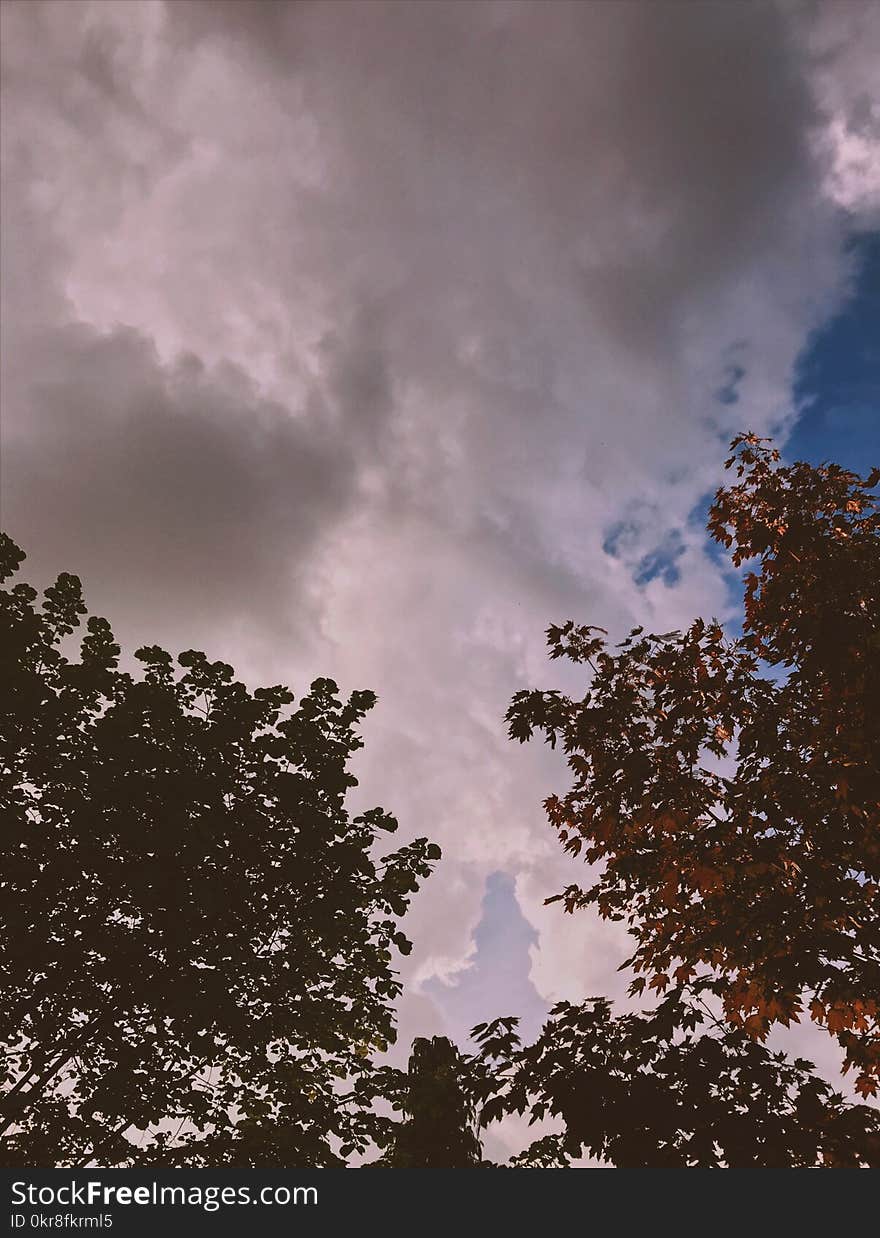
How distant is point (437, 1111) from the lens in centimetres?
486

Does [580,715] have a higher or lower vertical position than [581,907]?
higher

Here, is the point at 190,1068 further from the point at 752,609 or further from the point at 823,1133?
the point at 752,609

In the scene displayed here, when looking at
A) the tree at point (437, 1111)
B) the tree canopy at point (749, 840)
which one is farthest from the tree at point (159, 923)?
the tree canopy at point (749, 840)

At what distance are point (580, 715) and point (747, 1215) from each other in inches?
183

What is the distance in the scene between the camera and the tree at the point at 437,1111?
5824 mm

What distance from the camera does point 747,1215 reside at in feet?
18.8

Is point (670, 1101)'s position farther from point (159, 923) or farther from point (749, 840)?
point (159, 923)

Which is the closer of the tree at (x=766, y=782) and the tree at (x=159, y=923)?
the tree at (x=766, y=782)

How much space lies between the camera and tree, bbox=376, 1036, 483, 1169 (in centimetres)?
582

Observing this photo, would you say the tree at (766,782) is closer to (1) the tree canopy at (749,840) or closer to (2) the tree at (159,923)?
(1) the tree canopy at (749,840)

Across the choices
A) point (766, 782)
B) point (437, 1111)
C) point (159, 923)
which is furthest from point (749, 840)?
point (159, 923)

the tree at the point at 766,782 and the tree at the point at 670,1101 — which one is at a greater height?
the tree at the point at 766,782

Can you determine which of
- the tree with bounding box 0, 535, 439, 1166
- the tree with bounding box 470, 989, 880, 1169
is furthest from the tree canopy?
the tree with bounding box 0, 535, 439, 1166

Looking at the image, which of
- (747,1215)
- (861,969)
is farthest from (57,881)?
(861,969)
